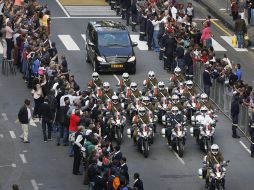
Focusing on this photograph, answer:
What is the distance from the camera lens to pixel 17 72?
57.3 meters

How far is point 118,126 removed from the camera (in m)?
47.0

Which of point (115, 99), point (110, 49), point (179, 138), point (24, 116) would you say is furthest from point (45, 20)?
point (179, 138)

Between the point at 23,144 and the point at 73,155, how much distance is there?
251 centimetres

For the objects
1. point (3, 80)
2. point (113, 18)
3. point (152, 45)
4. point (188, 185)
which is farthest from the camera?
point (113, 18)

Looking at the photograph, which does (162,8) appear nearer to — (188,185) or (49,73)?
(49,73)

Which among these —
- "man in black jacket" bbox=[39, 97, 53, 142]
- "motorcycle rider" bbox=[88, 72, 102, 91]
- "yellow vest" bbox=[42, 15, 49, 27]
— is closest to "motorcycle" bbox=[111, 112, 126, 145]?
"man in black jacket" bbox=[39, 97, 53, 142]

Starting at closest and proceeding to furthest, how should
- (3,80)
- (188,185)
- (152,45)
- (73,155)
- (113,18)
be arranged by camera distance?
1. (188,185)
2. (73,155)
3. (3,80)
4. (152,45)
5. (113,18)

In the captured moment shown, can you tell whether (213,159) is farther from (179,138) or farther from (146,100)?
(146,100)

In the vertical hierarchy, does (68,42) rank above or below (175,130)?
below

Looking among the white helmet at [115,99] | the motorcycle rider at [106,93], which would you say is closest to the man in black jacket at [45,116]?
the white helmet at [115,99]

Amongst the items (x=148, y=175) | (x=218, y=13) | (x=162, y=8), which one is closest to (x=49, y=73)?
(x=148, y=175)

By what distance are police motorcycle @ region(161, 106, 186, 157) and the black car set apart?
29.6ft

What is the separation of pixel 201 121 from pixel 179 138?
1285mm

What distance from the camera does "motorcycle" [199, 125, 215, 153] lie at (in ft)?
151
